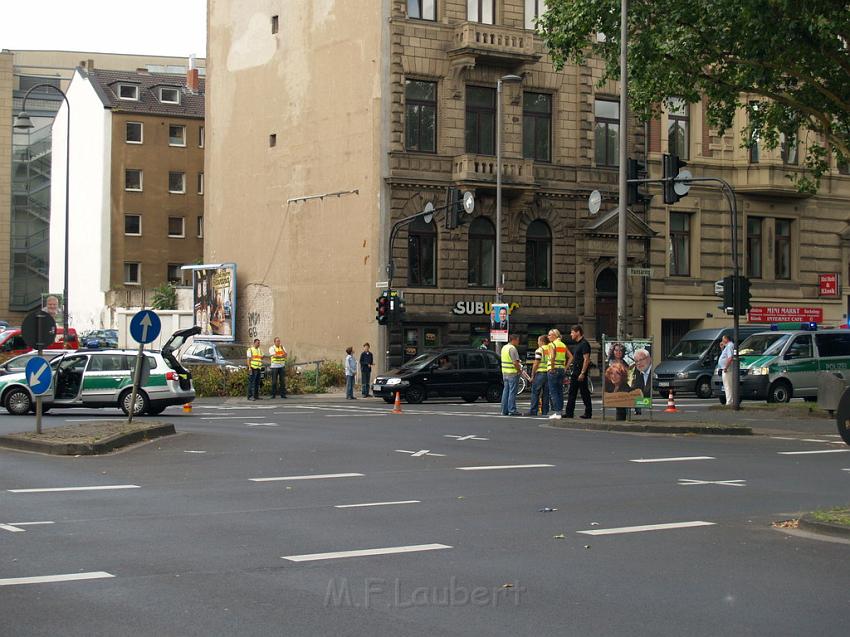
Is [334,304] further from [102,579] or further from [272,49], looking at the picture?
[102,579]

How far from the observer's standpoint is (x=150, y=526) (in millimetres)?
10914

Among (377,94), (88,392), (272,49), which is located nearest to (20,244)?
(272,49)

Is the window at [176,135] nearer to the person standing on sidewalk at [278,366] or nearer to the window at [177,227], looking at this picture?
the window at [177,227]

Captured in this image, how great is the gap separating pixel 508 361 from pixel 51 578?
2057 centimetres

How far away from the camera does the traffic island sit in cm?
1795

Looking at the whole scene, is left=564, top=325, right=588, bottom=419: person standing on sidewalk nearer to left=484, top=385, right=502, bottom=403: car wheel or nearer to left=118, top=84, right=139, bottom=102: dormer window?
left=484, top=385, right=502, bottom=403: car wheel

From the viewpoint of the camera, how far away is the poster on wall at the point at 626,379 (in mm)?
23812

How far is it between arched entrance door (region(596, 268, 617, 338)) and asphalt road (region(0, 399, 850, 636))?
93.6 feet

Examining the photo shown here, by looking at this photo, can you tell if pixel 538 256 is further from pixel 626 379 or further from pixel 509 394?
pixel 626 379

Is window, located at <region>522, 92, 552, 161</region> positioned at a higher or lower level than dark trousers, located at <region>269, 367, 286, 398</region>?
higher

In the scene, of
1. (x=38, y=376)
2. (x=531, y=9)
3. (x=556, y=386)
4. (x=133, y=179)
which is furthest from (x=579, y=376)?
(x=133, y=179)

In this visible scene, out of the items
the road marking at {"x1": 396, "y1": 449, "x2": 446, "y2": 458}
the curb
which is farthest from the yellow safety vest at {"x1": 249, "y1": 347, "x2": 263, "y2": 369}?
the curb

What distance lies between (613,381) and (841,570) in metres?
14.9

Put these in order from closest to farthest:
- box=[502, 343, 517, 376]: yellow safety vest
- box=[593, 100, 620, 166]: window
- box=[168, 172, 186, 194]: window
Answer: box=[502, 343, 517, 376]: yellow safety vest < box=[593, 100, 620, 166]: window < box=[168, 172, 186, 194]: window
